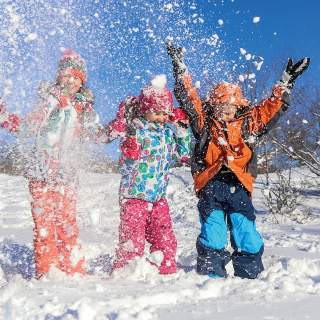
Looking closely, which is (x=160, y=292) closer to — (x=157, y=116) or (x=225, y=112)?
(x=157, y=116)

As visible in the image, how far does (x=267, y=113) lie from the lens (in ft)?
14.4

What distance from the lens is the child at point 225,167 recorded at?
4219mm

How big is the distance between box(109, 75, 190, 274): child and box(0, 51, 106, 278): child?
0.30 meters

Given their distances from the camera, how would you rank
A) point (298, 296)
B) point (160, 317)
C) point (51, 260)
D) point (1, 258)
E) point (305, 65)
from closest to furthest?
point (160, 317), point (298, 296), point (51, 260), point (305, 65), point (1, 258)

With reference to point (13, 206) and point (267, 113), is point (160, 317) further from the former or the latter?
point (13, 206)

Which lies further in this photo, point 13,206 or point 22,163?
point 13,206

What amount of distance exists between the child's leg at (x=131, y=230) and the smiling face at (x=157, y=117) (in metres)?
0.65

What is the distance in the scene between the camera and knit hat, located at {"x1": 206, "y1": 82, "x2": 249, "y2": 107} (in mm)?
4402

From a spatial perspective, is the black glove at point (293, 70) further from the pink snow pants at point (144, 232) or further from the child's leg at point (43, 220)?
the child's leg at point (43, 220)

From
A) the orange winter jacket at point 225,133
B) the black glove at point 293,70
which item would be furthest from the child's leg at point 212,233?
the black glove at point 293,70

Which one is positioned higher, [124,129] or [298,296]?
[124,129]

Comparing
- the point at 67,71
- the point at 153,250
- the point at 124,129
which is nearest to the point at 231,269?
the point at 153,250

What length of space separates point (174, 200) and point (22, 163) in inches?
294

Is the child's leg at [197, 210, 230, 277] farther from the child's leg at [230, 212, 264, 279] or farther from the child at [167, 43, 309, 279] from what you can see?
the child's leg at [230, 212, 264, 279]
